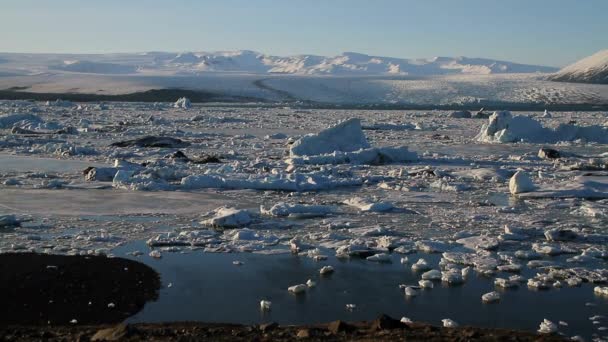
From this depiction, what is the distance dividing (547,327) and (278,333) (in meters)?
1.89

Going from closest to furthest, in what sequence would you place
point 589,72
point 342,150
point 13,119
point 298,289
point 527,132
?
point 298,289, point 342,150, point 527,132, point 13,119, point 589,72

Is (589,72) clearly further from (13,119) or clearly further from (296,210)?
(296,210)

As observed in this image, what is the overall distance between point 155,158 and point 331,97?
4180 cm

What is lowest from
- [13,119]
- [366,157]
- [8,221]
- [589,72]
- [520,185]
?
[13,119]

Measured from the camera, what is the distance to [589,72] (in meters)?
67.6

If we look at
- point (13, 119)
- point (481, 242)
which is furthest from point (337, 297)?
point (13, 119)

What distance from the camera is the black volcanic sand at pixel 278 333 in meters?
4.29

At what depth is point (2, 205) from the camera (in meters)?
9.61

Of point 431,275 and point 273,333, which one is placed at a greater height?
point 273,333

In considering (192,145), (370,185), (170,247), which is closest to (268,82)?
(192,145)

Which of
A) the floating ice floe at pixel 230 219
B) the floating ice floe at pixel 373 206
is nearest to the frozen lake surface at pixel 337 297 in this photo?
the floating ice floe at pixel 230 219

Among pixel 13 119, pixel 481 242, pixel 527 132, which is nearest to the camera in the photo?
pixel 481 242

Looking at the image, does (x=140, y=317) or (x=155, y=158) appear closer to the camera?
(x=140, y=317)

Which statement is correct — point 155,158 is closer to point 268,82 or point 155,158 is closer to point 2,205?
point 2,205
